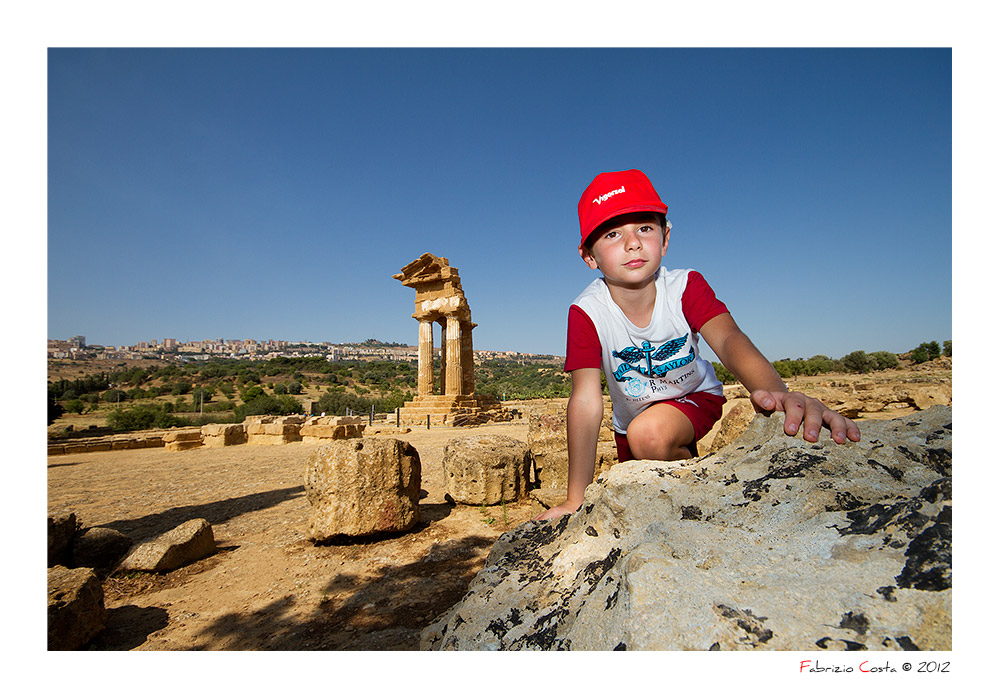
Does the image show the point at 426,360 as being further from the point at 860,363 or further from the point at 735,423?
the point at 860,363

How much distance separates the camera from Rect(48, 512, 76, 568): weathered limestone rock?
3.74 metres

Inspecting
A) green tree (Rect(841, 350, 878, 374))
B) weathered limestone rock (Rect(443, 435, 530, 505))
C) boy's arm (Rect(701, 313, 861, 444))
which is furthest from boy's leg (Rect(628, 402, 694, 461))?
green tree (Rect(841, 350, 878, 374))

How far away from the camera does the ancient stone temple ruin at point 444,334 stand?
19.9m

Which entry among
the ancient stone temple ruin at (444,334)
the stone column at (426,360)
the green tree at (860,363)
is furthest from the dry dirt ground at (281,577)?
the green tree at (860,363)

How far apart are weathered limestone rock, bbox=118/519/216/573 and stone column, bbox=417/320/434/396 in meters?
16.2

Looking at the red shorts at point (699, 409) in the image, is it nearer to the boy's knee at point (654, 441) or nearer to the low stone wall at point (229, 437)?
the boy's knee at point (654, 441)

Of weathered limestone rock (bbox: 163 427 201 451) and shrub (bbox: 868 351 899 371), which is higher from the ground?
shrub (bbox: 868 351 899 371)

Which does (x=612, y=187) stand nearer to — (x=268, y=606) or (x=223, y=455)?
(x=268, y=606)

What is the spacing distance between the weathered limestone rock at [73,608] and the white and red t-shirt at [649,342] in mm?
2934

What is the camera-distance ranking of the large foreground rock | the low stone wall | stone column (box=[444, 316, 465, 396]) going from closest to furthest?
1. the large foreground rock
2. the low stone wall
3. stone column (box=[444, 316, 465, 396])

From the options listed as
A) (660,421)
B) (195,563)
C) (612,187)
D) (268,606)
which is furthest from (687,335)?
(195,563)

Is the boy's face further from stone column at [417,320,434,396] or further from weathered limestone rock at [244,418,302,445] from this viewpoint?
stone column at [417,320,434,396]

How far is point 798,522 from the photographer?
1.12 metres

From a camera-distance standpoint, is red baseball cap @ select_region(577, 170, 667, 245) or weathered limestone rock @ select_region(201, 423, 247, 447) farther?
weathered limestone rock @ select_region(201, 423, 247, 447)
